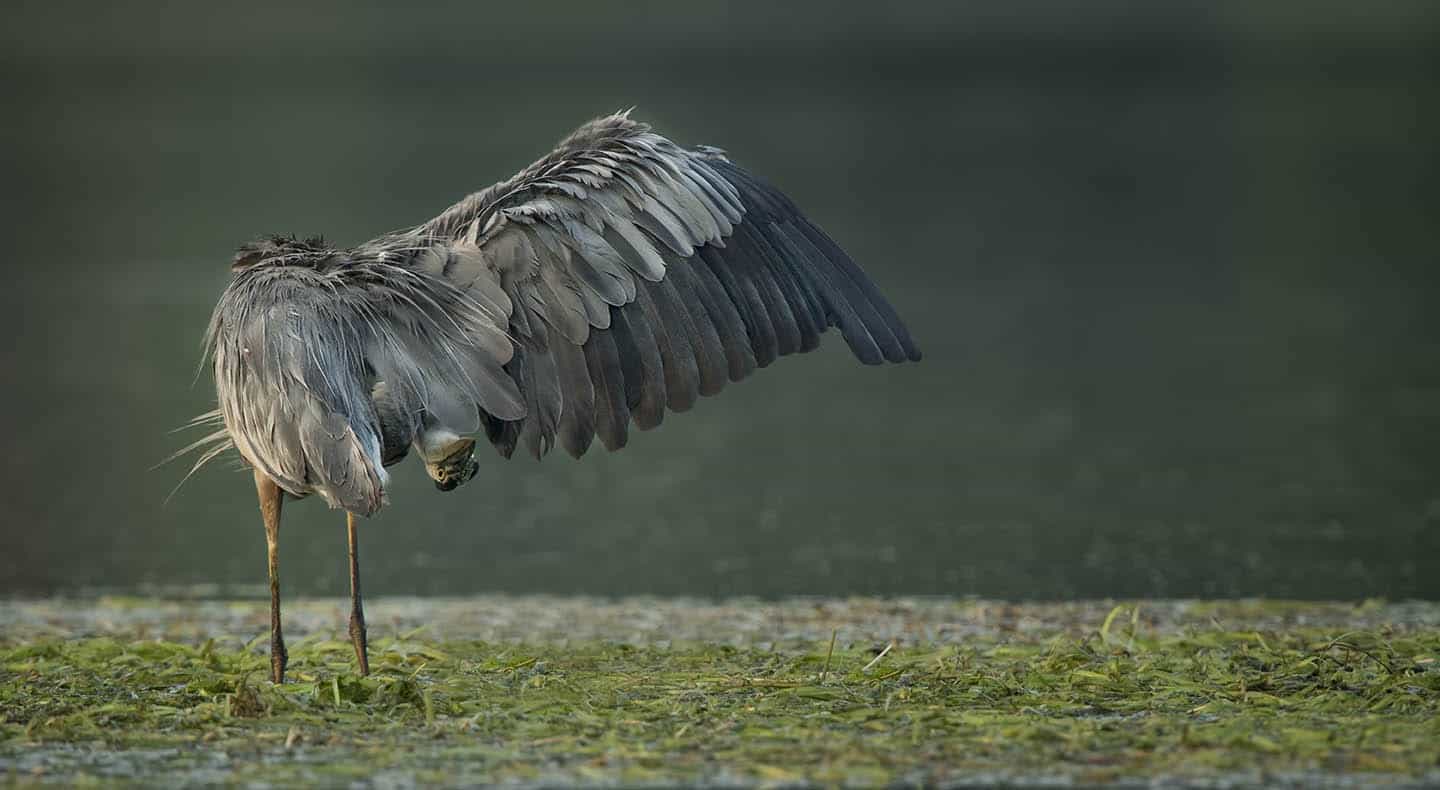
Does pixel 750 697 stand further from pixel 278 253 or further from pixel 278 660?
pixel 278 253

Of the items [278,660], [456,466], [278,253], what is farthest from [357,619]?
[278,253]

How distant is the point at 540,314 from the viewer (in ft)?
26.0

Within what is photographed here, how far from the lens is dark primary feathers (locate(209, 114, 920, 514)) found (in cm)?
757

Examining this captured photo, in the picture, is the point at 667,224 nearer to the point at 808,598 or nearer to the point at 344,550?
the point at 808,598

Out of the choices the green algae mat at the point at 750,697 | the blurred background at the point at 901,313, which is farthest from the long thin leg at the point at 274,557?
the blurred background at the point at 901,313

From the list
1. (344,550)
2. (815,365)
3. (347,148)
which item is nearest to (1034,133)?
(347,148)

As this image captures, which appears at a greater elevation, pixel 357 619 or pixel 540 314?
pixel 540 314

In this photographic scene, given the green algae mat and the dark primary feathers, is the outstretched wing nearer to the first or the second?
the dark primary feathers

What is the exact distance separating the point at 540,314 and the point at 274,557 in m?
1.28

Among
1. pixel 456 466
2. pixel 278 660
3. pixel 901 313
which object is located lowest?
pixel 278 660

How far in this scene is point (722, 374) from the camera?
8094 mm

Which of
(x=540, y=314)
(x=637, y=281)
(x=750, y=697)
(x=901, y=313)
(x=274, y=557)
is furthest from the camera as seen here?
(x=901, y=313)

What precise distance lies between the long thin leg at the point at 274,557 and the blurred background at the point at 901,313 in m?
2.88

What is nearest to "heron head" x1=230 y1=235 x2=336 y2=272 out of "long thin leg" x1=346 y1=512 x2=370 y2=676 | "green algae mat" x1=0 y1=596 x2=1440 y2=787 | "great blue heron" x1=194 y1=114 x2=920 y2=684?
"great blue heron" x1=194 y1=114 x2=920 y2=684
